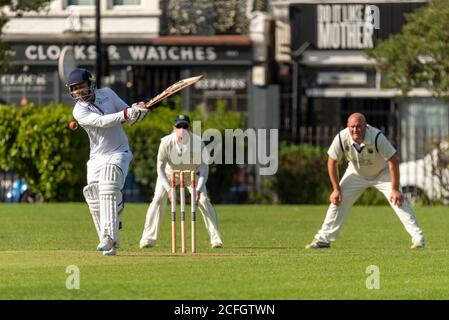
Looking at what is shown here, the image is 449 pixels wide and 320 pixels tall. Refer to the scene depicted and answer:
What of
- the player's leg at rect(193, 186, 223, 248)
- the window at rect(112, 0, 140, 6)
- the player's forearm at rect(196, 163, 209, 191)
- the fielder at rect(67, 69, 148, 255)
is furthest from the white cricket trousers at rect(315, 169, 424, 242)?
the window at rect(112, 0, 140, 6)

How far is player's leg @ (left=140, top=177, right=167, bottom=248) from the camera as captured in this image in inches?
893

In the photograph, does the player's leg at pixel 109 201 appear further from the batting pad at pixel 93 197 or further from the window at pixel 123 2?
the window at pixel 123 2

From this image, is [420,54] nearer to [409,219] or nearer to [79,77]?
[409,219]

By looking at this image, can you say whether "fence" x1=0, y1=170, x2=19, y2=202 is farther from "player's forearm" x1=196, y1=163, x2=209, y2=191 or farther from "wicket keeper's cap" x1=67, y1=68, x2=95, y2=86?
"wicket keeper's cap" x1=67, y1=68, x2=95, y2=86

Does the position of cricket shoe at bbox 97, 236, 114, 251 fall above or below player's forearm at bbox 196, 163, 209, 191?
below

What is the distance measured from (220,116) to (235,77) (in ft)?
21.9

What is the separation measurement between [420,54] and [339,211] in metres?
14.7

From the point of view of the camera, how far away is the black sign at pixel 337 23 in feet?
147

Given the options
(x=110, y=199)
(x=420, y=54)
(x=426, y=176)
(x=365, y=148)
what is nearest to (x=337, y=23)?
(x=426, y=176)

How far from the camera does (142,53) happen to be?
Result: 45375 millimetres

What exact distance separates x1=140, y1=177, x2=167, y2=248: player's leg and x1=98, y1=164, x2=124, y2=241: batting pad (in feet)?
9.66

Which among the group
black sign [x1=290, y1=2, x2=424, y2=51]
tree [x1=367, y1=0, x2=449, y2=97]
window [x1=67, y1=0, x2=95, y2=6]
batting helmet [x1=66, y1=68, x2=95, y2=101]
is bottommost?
batting helmet [x1=66, y1=68, x2=95, y2=101]

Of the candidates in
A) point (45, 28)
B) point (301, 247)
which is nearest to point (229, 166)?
point (45, 28)

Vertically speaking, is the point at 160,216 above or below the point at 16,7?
below
